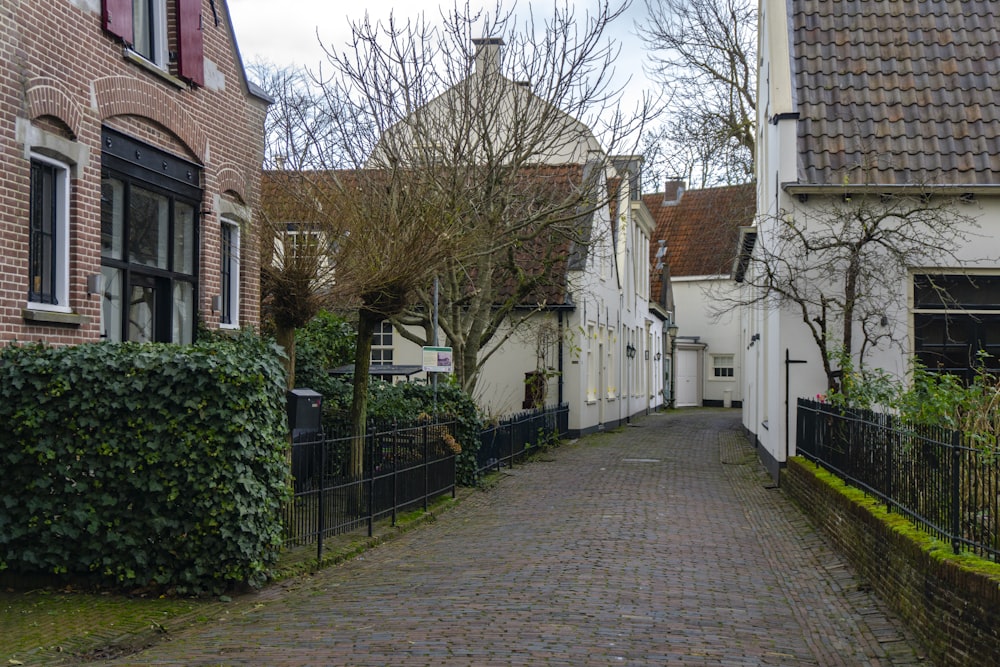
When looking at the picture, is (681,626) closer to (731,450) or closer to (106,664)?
(106,664)

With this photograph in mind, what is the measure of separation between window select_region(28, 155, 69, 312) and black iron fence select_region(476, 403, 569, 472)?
813 cm

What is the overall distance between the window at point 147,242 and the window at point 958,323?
34.8ft

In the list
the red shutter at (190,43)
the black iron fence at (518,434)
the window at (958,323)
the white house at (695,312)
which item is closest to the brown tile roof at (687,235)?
the white house at (695,312)

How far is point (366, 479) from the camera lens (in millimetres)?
12414

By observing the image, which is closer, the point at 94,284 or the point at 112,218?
the point at 94,284

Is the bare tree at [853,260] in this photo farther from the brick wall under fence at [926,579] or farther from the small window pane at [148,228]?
the small window pane at [148,228]

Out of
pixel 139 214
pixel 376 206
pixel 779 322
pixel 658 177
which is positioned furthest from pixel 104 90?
A: pixel 658 177

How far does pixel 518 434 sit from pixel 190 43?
11.2 meters

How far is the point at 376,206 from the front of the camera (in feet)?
52.1

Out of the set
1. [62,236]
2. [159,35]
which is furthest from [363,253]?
[62,236]

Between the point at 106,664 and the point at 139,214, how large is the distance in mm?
7099

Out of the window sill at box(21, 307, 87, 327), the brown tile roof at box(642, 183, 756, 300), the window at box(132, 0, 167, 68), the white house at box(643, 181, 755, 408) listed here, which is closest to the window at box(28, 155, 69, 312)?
the window sill at box(21, 307, 87, 327)

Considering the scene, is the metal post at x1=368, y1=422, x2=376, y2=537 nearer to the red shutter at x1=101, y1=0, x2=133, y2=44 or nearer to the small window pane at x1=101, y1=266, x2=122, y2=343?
the small window pane at x1=101, y1=266, x2=122, y2=343

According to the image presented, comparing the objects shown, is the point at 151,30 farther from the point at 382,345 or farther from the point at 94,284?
the point at 382,345
